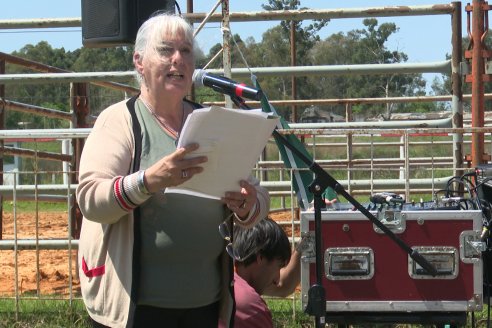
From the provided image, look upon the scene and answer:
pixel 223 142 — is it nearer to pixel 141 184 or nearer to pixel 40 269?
pixel 141 184

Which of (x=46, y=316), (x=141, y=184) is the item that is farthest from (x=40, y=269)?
(x=141, y=184)

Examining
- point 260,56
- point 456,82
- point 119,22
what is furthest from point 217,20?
point 260,56

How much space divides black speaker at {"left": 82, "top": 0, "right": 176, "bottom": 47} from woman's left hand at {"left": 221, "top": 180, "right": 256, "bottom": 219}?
2.90m

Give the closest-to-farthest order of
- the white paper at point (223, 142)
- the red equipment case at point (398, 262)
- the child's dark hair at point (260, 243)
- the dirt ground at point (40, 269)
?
the white paper at point (223, 142), the child's dark hair at point (260, 243), the red equipment case at point (398, 262), the dirt ground at point (40, 269)

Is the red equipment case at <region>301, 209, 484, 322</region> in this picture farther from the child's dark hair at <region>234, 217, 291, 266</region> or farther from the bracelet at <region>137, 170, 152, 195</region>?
the bracelet at <region>137, 170, 152, 195</region>

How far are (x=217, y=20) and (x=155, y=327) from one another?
139 inches

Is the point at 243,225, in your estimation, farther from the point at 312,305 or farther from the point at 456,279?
the point at 456,279

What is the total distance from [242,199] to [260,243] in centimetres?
68

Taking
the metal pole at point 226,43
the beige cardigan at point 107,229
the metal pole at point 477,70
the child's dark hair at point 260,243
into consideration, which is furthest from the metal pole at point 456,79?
the beige cardigan at point 107,229

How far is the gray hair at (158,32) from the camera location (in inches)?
122

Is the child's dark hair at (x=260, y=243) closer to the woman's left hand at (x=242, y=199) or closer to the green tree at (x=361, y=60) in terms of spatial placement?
the woman's left hand at (x=242, y=199)

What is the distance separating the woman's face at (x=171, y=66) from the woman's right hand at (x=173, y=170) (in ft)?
1.14

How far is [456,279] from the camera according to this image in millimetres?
4125

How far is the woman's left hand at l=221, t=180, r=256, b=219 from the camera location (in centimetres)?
305
